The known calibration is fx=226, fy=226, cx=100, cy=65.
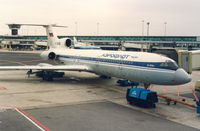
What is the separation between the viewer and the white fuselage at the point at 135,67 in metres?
17.1

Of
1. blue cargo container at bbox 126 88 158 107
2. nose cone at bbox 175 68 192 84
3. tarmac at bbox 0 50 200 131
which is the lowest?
tarmac at bbox 0 50 200 131

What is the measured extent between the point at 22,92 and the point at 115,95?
28.3 feet

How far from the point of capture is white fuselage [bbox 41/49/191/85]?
17.1 m

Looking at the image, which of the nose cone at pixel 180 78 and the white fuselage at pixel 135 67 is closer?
the nose cone at pixel 180 78

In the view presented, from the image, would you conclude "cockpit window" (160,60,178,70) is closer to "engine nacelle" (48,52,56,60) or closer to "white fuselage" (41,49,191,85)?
"white fuselage" (41,49,191,85)

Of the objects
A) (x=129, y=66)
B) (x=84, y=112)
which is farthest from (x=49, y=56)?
(x=84, y=112)

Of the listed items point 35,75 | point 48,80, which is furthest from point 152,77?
point 35,75

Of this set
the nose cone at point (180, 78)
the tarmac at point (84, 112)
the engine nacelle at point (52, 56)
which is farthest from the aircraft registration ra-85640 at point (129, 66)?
the tarmac at point (84, 112)

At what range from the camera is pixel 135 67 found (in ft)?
64.0

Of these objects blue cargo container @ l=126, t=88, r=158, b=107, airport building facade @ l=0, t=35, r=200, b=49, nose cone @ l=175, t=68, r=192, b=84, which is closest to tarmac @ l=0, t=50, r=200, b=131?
blue cargo container @ l=126, t=88, r=158, b=107

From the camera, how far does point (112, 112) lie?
1545 centimetres

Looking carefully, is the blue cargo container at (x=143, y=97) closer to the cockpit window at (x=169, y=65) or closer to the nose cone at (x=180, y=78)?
the nose cone at (x=180, y=78)

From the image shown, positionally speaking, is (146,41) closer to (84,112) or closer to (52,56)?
(52,56)

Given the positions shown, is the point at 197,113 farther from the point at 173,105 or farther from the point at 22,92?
the point at 22,92
